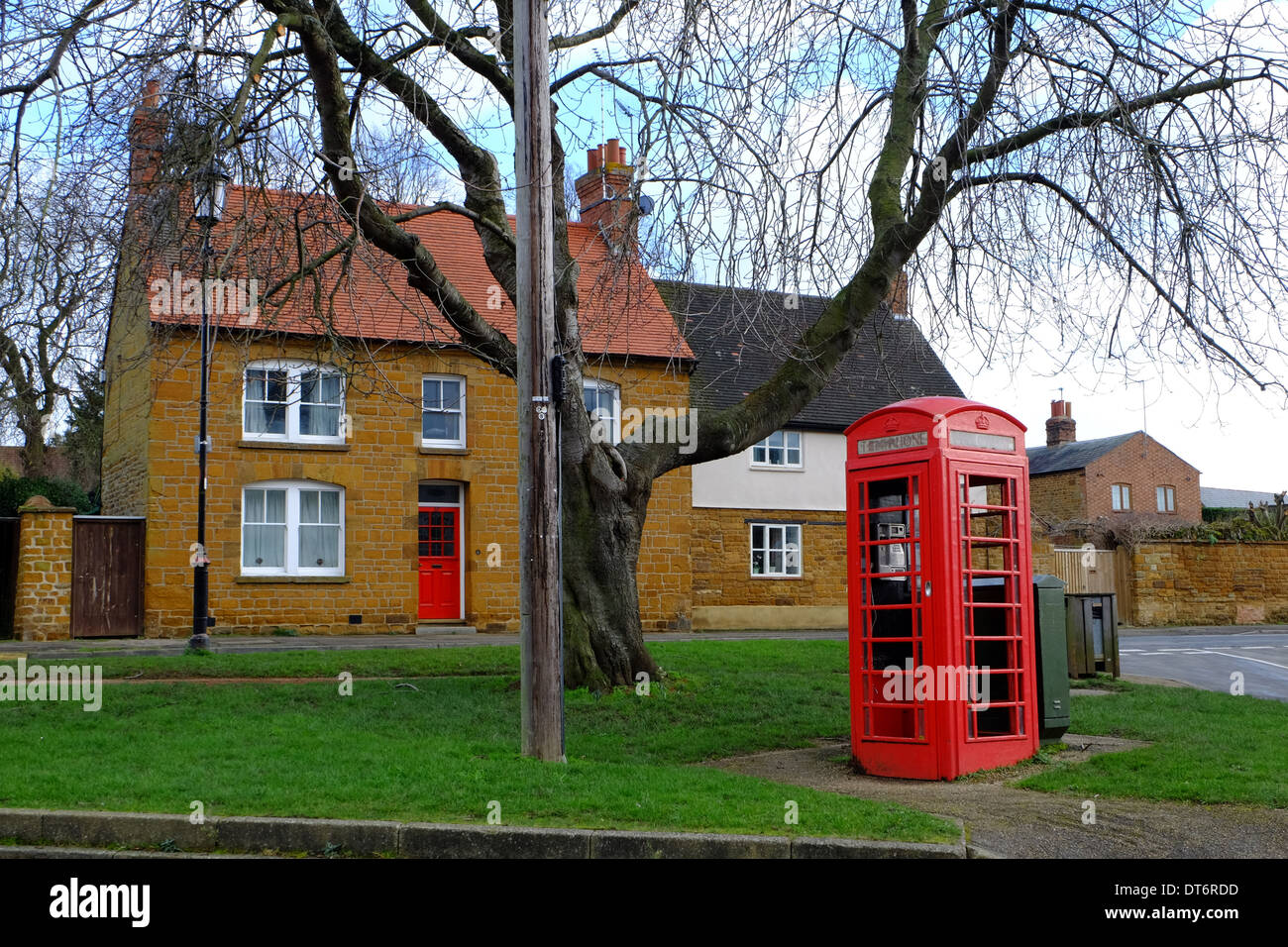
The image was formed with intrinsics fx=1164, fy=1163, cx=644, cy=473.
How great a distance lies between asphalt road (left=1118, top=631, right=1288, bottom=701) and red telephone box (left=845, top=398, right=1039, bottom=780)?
729cm

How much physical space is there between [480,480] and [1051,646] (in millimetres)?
15940

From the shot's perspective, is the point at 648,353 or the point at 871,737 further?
the point at 648,353

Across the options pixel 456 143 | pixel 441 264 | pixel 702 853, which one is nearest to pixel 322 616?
pixel 441 264

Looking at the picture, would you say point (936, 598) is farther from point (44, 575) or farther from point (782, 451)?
point (782, 451)

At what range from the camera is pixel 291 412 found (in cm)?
2306

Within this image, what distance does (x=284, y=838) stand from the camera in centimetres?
652

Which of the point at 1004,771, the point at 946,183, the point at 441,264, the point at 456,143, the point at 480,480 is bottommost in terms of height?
the point at 1004,771

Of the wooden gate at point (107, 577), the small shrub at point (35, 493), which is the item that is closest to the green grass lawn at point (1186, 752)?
the wooden gate at point (107, 577)

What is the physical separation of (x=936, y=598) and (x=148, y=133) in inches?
322

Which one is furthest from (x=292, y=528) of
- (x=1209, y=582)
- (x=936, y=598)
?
(x=1209, y=582)

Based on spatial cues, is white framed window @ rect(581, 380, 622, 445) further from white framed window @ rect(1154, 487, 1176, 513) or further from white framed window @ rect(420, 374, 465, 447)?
white framed window @ rect(1154, 487, 1176, 513)

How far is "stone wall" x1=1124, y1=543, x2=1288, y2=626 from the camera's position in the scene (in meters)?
31.9

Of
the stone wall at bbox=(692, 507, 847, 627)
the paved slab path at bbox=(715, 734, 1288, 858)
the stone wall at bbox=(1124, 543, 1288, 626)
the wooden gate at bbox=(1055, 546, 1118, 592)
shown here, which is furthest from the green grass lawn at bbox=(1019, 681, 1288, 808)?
the stone wall at bbox=(1124, 543, 1288, 626)

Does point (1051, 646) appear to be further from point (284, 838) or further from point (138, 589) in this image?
point (138, 589)
